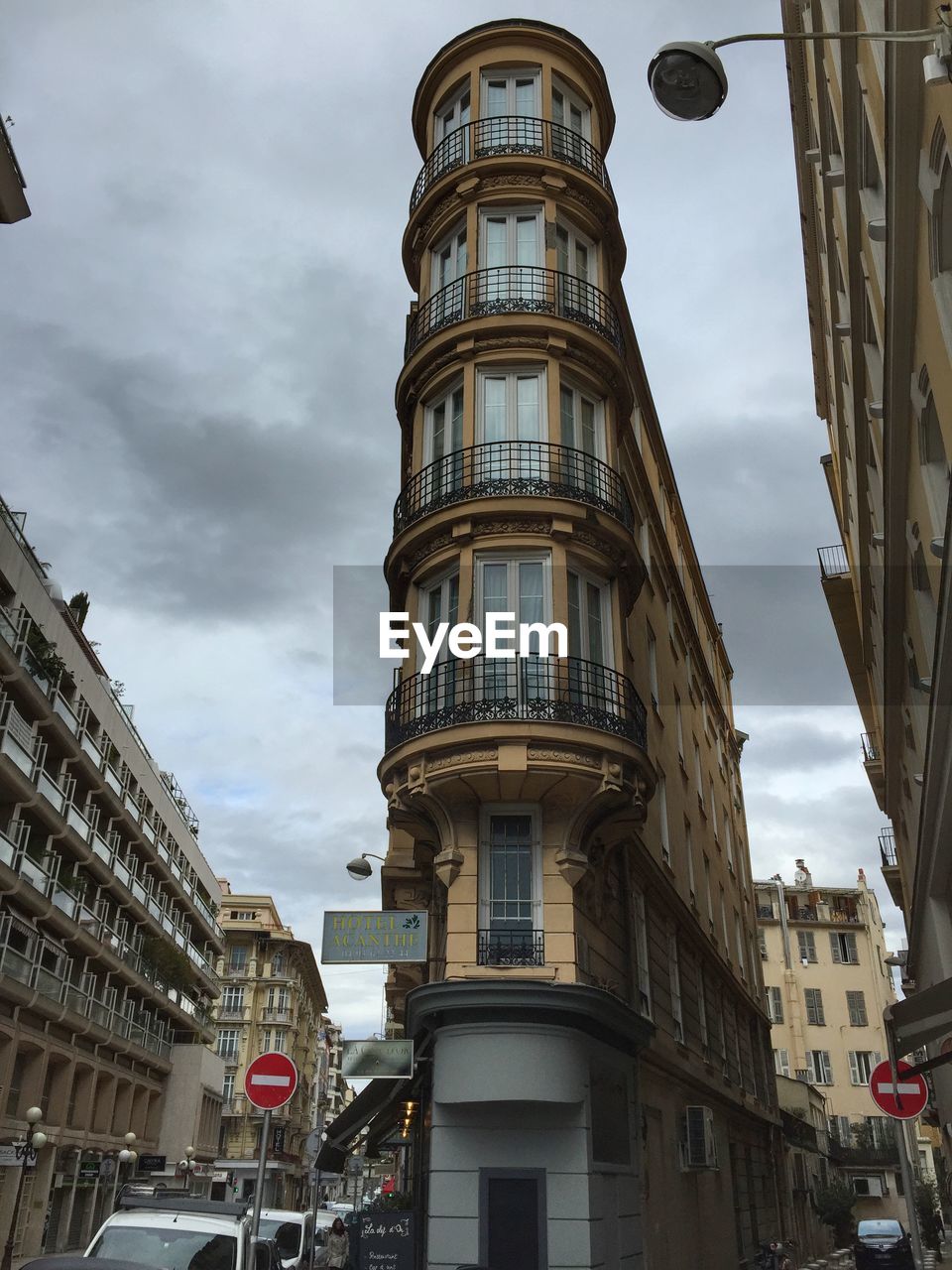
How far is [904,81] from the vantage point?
8836 millimetres

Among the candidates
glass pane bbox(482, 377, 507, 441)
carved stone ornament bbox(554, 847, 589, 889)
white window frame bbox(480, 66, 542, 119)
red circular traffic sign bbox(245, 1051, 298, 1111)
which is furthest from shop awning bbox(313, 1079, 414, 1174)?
white window frame bbox(480, 66, 542, 119)

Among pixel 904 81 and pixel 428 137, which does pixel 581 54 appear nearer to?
pixel 428 137

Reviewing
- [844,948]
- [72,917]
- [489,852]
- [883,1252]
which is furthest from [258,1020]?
[489,852]

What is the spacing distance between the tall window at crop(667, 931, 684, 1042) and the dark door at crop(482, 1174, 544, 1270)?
30.9ft

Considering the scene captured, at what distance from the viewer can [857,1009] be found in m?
68.4

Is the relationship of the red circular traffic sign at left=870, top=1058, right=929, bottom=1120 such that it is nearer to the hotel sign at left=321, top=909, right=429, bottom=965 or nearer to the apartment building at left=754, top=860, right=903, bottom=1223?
the hotel sign at left=321, top=909, right=429, bottom=965

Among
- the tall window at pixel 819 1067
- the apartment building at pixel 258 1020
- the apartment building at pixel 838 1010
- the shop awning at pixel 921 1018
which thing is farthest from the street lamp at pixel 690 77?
the apartment building at pixel 258 1020

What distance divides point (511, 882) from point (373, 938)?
7.54 feet

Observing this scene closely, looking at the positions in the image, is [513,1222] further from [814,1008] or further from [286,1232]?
[814,1008]

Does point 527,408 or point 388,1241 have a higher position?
point 527,408

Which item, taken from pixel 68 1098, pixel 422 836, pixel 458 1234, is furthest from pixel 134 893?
pixel 458 1234

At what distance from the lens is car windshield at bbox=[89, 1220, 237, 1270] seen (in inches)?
419

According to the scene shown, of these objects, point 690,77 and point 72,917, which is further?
point 72,917

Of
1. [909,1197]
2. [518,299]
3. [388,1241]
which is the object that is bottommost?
[388,1241]
